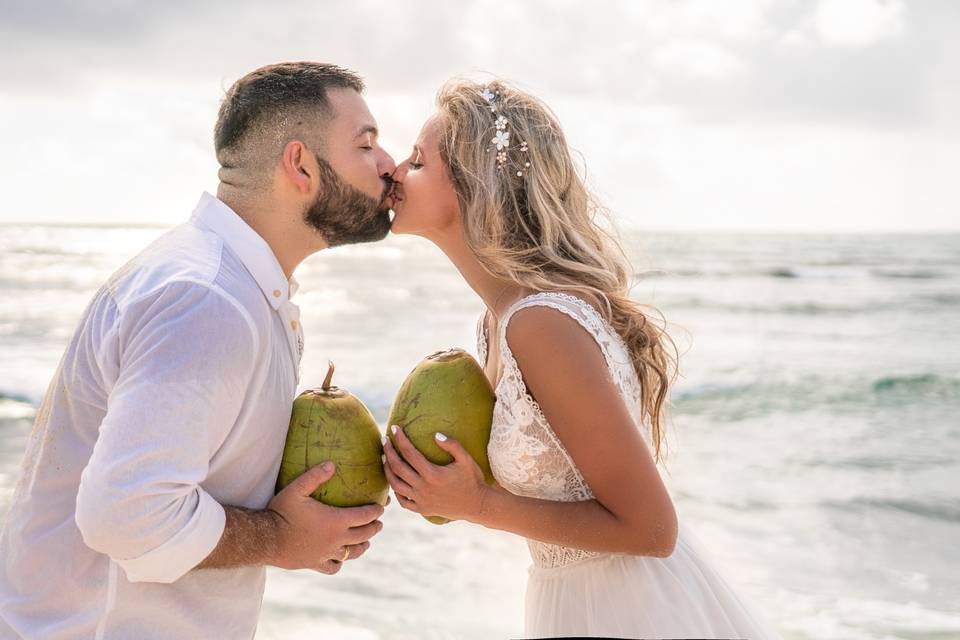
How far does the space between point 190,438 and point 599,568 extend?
53.8 inches

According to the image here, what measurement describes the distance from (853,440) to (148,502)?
1065 cm

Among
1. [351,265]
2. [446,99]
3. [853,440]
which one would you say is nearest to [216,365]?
[446,99]

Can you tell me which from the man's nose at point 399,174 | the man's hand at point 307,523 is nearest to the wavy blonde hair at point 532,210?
the man's nose at point 399,174

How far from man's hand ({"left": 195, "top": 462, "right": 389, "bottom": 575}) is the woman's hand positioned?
0.17 meters

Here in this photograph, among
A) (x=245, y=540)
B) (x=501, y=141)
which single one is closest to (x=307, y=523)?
(x=245, y=540)

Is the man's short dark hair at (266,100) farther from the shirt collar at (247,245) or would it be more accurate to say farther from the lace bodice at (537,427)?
the lace bodice at (537,427)

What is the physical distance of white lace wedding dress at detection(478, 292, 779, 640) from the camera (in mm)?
2926

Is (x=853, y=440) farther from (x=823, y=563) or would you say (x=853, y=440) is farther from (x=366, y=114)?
(x=366, y=114)

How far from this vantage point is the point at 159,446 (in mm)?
2336

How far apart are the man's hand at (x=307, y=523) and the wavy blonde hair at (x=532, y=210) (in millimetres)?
962

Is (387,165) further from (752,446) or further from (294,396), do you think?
(752,446)

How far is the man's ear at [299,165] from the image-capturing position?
3.08 metres

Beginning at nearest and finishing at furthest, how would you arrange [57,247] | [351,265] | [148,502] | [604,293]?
[148,502], [604,293], [351,265], [57,247]

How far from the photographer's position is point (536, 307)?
2930 mm
